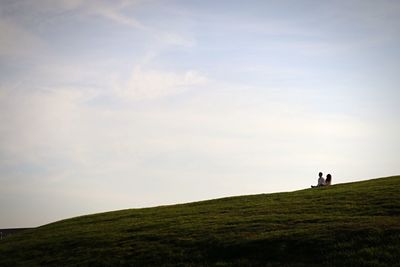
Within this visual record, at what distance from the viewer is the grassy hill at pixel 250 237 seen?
75.0 ft

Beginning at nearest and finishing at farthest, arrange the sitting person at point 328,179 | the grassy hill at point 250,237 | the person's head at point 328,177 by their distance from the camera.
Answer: the grassy hill at point 250,237
the sitting person at point 328,179
the person's head at point 328,177

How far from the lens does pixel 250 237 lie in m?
26.8

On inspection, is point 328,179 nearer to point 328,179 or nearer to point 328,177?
point 328,179

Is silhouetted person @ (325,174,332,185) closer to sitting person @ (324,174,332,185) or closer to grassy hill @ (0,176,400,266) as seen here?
sitting person @ (324,174,332,185)

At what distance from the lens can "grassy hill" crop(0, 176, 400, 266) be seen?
2286 cm

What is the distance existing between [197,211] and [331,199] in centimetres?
1188

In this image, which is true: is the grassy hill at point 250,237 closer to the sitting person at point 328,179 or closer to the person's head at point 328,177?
the sitting person at point 328,179

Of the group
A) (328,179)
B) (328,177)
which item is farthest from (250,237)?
(328,177)

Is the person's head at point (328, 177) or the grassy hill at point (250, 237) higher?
the person's head at point (328, 177)

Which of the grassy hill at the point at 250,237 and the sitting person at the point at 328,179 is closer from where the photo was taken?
the grassy hill at the point at 250,237

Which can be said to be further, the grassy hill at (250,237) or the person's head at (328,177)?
the person's head at (328,177)

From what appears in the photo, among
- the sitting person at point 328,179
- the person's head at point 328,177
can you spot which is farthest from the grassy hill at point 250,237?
the person's head at point 328,177

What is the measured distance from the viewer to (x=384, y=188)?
130 ft

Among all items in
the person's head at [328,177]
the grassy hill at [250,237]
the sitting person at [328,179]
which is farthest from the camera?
the person's head at [328,177]
